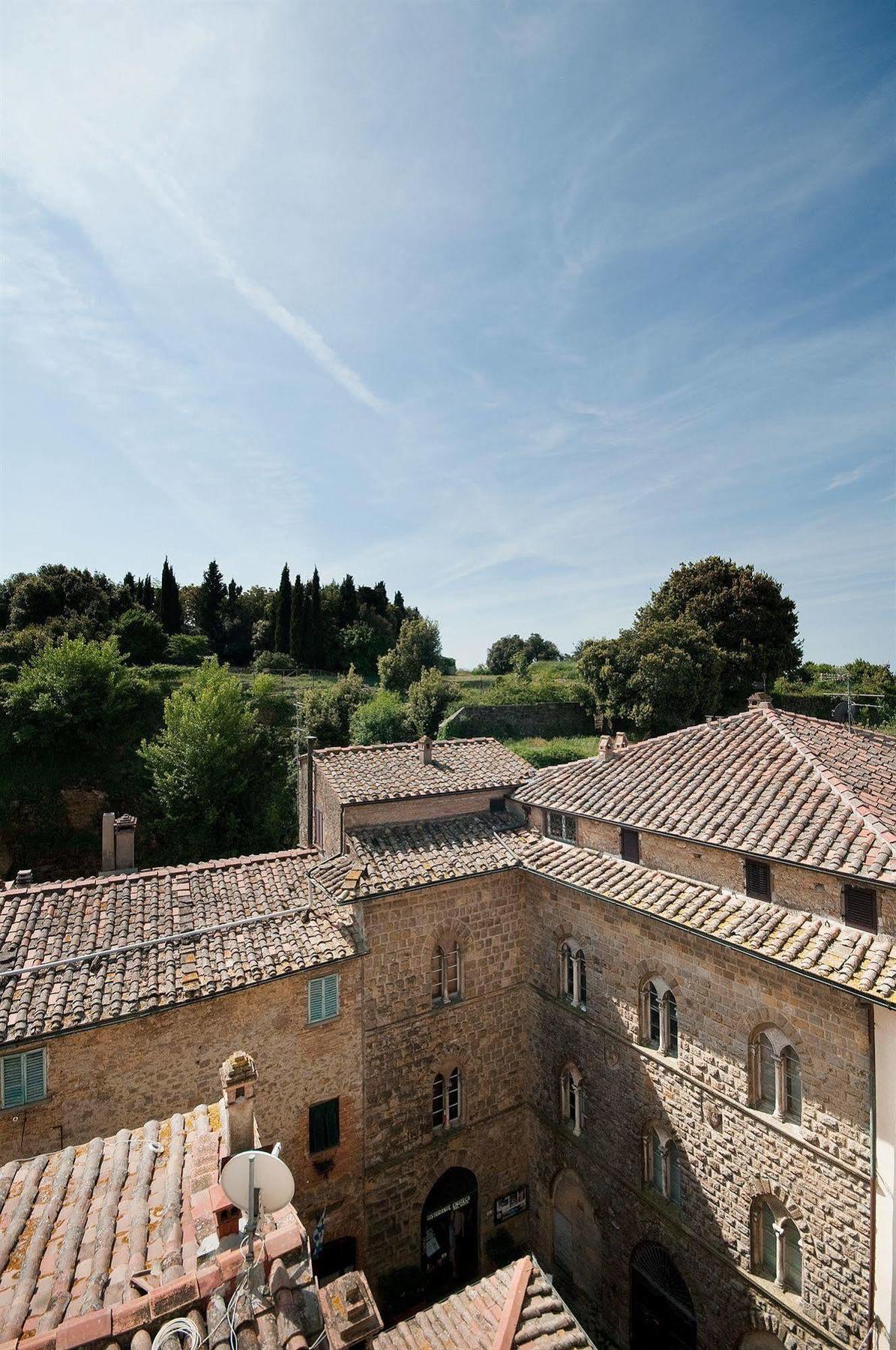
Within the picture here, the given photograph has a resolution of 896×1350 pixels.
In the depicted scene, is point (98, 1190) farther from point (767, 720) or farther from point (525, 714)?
point (525, 714)

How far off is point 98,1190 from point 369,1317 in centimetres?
284

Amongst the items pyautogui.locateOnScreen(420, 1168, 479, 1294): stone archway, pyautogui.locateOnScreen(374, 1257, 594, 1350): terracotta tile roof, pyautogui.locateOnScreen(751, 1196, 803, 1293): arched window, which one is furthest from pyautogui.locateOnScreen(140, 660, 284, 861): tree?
pyautogui.locateOnScreen(751, 1196, 803, 1293): arched window

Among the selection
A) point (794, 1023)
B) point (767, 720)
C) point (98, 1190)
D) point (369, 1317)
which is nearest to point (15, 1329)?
point (98, 1190)

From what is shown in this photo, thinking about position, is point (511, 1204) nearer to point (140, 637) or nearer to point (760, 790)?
point (760, 790)

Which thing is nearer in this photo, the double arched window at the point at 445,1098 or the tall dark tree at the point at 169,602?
the double arched window at the point at 445,1098

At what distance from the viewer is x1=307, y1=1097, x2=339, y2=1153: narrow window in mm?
12141

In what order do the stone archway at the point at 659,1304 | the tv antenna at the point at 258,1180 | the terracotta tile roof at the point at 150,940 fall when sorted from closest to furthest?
the tv antenna at the point at 258,1180 → the terracotta tile roof at the point at 150,940 → the stone archway at the point at 659,1304

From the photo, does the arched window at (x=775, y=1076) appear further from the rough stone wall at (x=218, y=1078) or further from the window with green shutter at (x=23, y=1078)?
the window with green shutter at (x=23, y=1078)

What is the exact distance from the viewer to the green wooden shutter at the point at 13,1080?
9492 millimetres

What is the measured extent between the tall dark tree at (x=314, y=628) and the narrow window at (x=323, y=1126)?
128 ft

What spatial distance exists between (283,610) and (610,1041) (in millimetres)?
43362

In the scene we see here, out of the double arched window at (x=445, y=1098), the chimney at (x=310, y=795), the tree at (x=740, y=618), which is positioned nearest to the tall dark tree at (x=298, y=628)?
the tree at (x=740, y=618)

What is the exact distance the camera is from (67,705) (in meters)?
28.5

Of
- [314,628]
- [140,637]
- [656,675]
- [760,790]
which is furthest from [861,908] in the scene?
[314,628]
